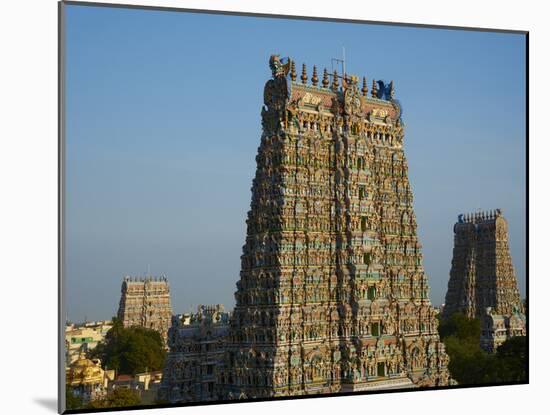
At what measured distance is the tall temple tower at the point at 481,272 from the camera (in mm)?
32156

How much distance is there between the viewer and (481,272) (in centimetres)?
3641

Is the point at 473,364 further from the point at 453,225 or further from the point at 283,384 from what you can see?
the point at 283,384

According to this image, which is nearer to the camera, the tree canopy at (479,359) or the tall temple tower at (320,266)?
the tall temple tower at (320,266)

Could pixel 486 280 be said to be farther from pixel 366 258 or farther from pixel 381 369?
pixel 381 369

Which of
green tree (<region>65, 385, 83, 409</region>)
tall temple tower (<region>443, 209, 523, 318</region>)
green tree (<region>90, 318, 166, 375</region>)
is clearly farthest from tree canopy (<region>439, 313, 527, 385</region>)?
green tree (<region>65, 385, 83, 409</region>)

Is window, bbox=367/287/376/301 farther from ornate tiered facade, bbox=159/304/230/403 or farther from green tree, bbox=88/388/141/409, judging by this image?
green tree, bbox=88/388/141/409

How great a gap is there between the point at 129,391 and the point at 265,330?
3308 mm

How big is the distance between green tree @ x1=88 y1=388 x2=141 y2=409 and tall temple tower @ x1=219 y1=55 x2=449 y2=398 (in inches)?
96.3

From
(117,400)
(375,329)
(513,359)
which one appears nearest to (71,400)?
(117,400)

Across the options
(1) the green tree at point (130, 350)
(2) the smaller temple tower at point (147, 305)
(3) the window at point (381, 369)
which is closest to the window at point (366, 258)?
(3) the window at point (381, 369)

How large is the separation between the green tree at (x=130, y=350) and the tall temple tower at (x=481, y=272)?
26.4ft

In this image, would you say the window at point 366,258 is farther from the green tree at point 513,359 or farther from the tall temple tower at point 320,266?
the green tree at point 513,359

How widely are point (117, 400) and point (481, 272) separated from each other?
53.8 ft

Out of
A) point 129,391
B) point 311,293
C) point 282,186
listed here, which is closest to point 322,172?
point 282,186
